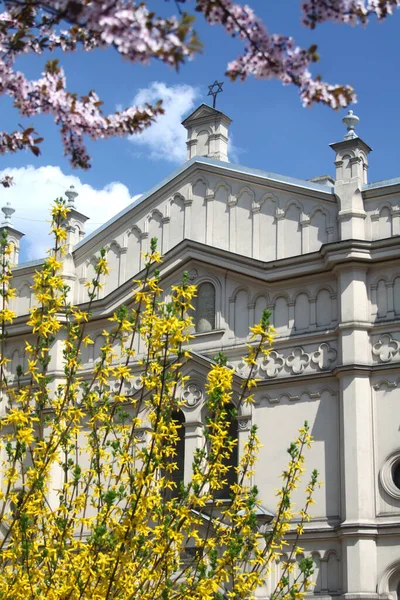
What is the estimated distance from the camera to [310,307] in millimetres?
24188

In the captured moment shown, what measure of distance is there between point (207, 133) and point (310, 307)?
634cm

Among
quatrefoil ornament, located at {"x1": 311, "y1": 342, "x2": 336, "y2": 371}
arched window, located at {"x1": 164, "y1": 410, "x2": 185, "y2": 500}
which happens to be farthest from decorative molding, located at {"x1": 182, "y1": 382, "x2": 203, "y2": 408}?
quatrefoil ornament, located at {"x1": 311, "y1": 342, "x2": 336, "y2": 371}

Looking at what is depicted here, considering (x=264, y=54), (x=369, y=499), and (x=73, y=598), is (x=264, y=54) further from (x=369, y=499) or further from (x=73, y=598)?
(x=369, y=499)

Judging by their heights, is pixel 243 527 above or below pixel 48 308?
below

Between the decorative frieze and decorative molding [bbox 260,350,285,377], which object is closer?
the decorative frieze

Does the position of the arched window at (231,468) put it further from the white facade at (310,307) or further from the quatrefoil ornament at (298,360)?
the quatrefoil ornament at (298,360)

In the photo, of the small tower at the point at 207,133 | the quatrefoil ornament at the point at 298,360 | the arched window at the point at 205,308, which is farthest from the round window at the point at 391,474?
the small tower at the point at 207,133

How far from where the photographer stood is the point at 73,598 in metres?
11.8

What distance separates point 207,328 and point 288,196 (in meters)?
3.83

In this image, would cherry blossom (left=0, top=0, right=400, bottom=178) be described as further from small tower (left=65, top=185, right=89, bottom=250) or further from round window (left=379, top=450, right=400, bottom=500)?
small tower (left=65, top=185, right=89, bottom=250)

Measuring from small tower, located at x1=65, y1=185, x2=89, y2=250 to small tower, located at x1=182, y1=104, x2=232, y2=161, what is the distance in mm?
3771

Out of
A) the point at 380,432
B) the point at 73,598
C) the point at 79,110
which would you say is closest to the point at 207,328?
the point at 380,432

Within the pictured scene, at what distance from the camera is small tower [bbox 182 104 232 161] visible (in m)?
27.4

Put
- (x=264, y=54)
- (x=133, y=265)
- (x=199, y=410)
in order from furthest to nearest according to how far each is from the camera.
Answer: (x=133, y=265) < (x=199, y=410) < (x=264, y=54)
